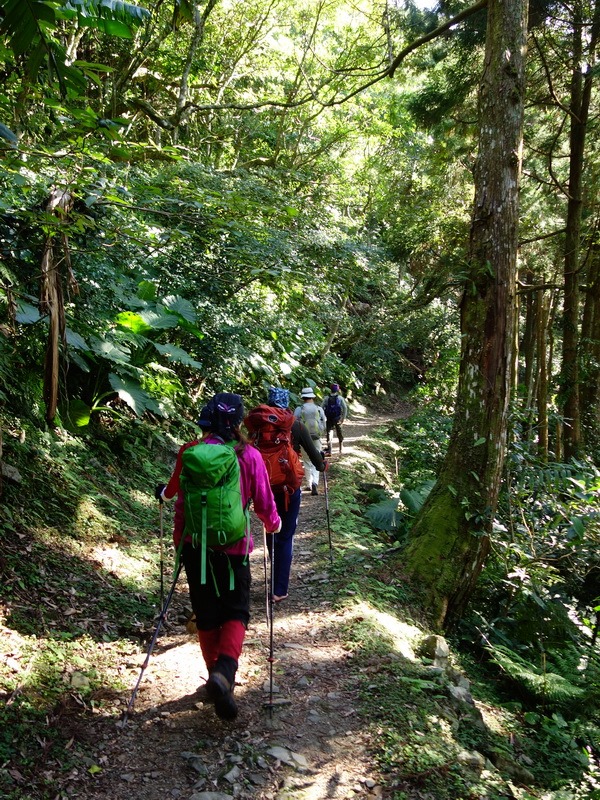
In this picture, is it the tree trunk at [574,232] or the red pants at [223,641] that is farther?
the tree trunk at [574,232]

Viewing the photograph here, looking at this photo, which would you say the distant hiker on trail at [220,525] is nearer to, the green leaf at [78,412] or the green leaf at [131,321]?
the green leaf at [78,412]

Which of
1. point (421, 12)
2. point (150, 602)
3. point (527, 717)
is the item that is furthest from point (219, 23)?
point (527, 717)

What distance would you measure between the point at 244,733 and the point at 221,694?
0.58 m

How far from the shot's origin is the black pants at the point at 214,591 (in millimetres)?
3791

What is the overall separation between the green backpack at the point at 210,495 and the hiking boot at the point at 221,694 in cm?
57

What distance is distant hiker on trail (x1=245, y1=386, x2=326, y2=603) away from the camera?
17.5ft

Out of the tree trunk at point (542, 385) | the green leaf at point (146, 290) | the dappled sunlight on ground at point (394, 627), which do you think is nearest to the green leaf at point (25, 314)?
the green leaf at point (146, 290)

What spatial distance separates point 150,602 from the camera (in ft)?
18.1

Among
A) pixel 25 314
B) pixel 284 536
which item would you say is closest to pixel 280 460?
pixel 284 536

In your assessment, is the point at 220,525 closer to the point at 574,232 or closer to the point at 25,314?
the point at 25,314

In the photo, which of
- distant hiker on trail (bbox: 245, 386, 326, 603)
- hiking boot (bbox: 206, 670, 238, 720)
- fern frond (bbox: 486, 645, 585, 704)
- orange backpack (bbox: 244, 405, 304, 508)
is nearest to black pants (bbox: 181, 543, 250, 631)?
hiking boot (bbox: 206, 670, 238, 720)

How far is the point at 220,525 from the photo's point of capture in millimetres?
3592

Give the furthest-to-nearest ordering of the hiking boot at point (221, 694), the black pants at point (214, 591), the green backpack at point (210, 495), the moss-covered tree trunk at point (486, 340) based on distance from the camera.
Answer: the moss-covered tree trunk at point (486, 340) → the black pants at point (214, 591) → the green backpack at point (210, 495) → the hiking boot at point (221, 694)

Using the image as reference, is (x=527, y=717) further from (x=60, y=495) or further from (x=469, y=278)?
(x=60, y=495)
